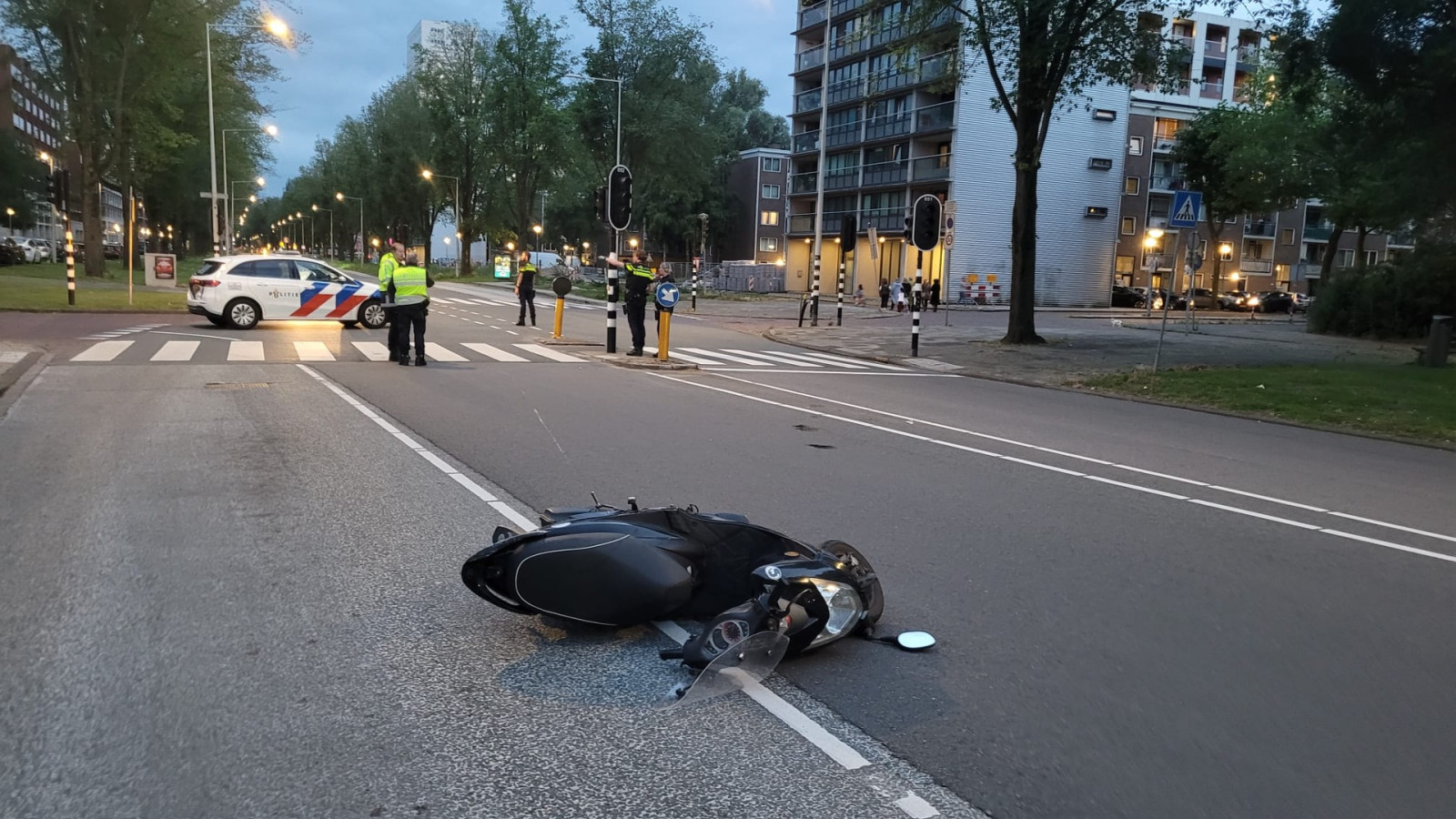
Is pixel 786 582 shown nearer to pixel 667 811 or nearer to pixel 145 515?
pixel 667 811

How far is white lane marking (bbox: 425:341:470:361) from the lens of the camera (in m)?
16.2

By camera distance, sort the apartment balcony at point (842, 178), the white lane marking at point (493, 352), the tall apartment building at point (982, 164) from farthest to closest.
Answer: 1. the apartment balcony at point (842, 178)
2. the tall apartment building at point (982, 164)
3. the white lane marking at point (493, 352)

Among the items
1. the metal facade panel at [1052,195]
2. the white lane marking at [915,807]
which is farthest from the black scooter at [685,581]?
the metal facade panel at [1052,195]

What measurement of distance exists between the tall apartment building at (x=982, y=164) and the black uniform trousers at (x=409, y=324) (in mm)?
37142

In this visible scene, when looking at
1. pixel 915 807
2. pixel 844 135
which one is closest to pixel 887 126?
pixel 844 135

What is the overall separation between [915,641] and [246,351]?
15073 mm

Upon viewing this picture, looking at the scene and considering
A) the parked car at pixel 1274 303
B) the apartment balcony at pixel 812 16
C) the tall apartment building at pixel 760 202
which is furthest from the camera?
the tall apartment building at pixel 760 202

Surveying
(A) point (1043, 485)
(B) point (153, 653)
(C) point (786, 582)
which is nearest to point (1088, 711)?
(C) point (786, 582)

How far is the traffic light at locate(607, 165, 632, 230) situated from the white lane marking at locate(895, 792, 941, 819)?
52.3 feet

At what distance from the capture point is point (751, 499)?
6812 mm

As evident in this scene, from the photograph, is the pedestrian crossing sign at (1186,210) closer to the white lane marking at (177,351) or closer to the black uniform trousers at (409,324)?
the black uniform trousers at (409,324)

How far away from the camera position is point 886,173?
57000mm

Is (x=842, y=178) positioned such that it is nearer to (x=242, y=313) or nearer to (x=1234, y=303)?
(x=1234, y=303)

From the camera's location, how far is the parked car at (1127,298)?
57406 millimetres
